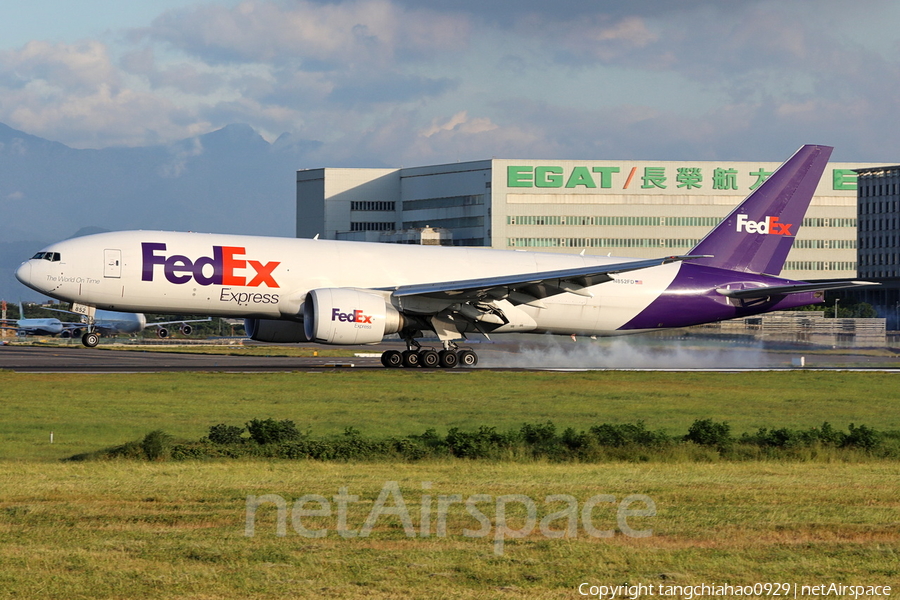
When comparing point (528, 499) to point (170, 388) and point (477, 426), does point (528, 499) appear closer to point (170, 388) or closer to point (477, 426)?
point (477, 426)

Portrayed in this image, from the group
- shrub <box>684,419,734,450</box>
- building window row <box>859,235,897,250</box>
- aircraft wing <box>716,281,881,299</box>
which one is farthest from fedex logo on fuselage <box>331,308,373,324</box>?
building window row <box>859,235,897,250</box>

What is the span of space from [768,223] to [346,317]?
18805 mm

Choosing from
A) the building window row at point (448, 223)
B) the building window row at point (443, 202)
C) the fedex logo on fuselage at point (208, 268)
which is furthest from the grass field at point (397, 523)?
the building window row at point (443, 202)

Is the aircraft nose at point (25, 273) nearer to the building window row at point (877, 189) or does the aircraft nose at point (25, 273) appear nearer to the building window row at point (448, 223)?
the building window row at point (448, 223)

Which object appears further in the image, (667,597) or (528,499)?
(528,499)

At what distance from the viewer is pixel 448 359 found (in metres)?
37.8

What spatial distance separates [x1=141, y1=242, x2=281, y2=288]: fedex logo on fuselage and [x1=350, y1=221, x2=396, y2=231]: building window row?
446 feet

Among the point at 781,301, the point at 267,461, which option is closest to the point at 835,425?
the point at 267,461

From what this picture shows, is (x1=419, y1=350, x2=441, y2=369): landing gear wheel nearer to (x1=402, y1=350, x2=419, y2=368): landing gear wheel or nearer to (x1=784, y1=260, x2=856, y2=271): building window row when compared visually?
(x1=402, y1=350, x2=419, y2=368): landing gear wheel

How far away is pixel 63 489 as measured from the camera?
482 inches

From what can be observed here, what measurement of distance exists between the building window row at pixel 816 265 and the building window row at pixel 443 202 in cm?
4573

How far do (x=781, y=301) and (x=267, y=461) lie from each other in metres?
29.6

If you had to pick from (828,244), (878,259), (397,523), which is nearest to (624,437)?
(397,523)

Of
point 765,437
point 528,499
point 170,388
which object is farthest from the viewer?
point 170,388
